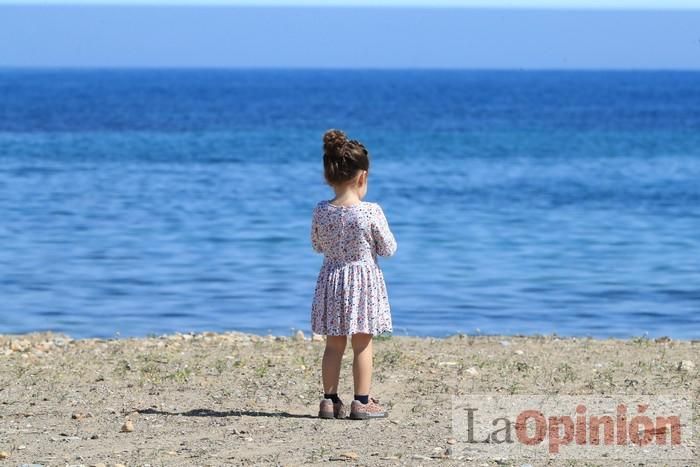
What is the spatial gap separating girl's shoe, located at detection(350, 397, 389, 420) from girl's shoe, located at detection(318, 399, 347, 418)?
64mm

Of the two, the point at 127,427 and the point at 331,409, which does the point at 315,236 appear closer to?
the point at 331,409

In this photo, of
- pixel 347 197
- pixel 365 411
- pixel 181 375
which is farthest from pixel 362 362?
pixel 181 375

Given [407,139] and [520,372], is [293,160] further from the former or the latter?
[520,372]

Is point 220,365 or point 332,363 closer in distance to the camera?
point 332,363

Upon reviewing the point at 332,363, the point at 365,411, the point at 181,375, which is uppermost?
the point at 181,375

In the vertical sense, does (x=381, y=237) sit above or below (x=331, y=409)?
above

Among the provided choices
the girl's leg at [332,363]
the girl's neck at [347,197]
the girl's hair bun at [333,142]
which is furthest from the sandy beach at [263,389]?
the girl's hair bun at [333,142]

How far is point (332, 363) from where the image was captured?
683cm

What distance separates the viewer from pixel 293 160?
3556 cm

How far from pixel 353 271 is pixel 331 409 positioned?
79 centimetres

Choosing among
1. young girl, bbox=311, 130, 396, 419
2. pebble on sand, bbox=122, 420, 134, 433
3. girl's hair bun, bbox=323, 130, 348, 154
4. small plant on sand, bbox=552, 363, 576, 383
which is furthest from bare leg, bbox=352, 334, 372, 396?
small plant on sand, bbox=552, 363, 576, 383

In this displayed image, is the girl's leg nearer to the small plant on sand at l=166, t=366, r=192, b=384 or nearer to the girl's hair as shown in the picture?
the girl's hair

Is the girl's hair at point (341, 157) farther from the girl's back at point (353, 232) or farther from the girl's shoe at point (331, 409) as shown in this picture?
the girl's shoe at point (331, 409)

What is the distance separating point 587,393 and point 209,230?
12.8 m
